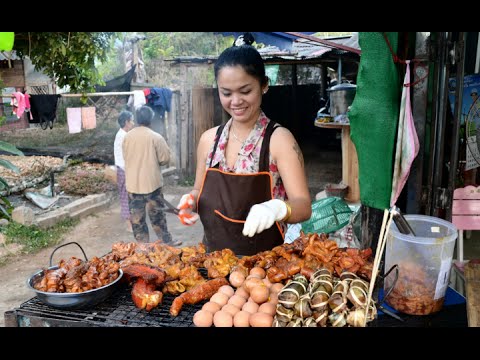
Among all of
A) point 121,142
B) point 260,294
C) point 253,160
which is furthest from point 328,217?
point 121,142

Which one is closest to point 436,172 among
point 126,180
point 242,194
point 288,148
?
point 288,148

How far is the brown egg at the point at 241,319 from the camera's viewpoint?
6.06 feet

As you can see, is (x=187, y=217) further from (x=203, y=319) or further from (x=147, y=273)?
(x=203, y=319)

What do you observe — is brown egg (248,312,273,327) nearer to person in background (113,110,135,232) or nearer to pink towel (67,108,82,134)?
person in background (113,110,135,232)

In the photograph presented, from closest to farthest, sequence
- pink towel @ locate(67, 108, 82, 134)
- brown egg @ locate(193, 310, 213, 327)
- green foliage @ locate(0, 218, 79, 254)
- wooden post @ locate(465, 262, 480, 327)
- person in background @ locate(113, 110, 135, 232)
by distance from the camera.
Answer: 1. wooden post @ locate(465, 262, 480, 327)
2. brown egg @ locate(193, 310, 213, 327)
3. green foliage @ locate(0, 218, 79, 254)
4. person in background @ locate(113, 110, 135, 232)
5. pink towel @ locate(67, 108, 82, 134)

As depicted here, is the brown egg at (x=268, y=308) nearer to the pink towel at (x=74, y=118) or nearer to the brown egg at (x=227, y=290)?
the brown egg at (x=227, y=290)

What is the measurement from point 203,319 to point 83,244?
5.72m

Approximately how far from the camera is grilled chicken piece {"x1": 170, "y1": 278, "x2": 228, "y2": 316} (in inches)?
79.7

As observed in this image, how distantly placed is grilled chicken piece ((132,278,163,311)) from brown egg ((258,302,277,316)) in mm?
501

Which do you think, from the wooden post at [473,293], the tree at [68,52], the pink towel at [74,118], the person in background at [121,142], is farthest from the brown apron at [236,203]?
the pink towel at [74,118]

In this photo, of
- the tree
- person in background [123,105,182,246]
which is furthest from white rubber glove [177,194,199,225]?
person in background [123,105,182,246]

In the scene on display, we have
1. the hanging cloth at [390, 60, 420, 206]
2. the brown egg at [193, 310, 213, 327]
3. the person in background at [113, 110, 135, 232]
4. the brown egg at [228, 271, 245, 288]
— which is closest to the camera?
the brown egg at [193, 310, 213, 327]

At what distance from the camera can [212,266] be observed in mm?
2402
